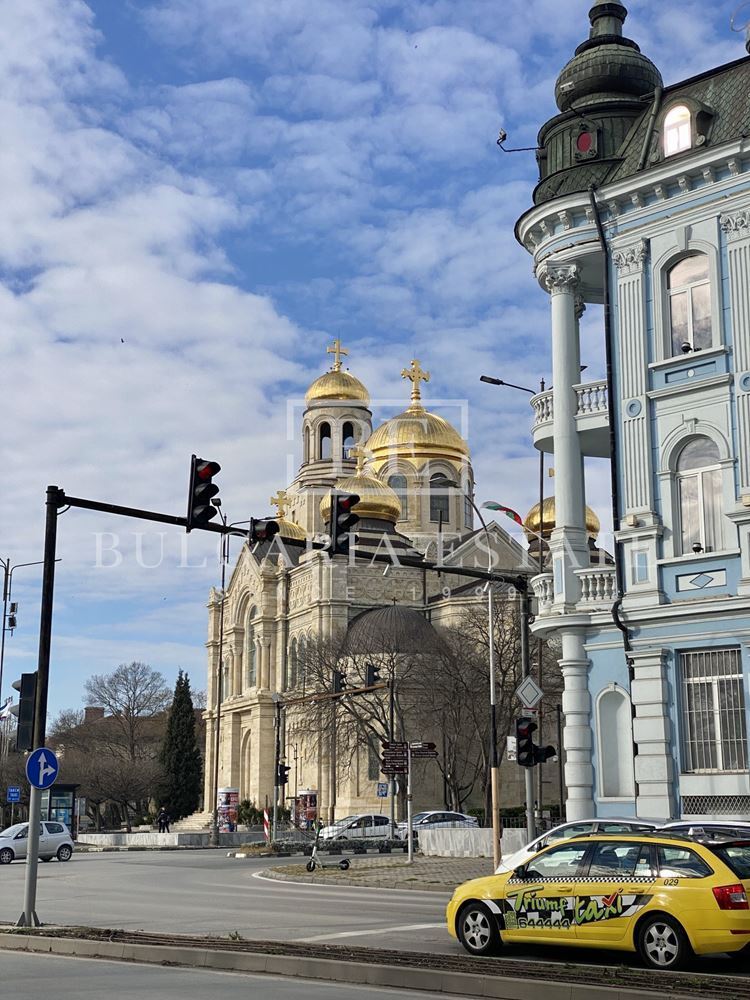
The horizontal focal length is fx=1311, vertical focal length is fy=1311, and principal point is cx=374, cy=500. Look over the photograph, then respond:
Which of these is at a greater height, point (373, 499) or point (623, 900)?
point (373, 499)

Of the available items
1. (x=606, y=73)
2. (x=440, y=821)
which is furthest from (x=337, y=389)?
(x=606, y=73)

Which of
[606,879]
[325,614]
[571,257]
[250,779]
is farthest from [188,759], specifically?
[606,879]

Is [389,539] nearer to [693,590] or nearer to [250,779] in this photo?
[250,779]

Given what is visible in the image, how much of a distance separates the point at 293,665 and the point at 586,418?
4930 centimetres

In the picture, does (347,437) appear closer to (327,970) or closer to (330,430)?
(330,430)

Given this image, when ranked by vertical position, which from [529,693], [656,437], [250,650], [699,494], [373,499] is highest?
[373,499]

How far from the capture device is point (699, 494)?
2373cm

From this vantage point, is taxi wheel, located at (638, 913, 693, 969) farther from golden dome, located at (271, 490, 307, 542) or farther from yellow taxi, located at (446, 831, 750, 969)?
golden dome, located at (271, 490, 307, 542)

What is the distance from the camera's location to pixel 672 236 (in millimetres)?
24578

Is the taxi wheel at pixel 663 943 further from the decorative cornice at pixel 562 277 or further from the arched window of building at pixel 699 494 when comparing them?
the decorative cornice at pixel 562 277

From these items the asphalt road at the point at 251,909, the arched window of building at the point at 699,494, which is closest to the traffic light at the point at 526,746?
the asphalt road at the point at 251,909

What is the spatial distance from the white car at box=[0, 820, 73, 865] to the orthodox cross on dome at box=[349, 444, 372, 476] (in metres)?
46.7

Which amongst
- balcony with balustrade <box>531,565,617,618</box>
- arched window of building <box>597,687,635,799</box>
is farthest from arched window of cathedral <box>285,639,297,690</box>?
arched window of building <box>597,687,635,799</box>

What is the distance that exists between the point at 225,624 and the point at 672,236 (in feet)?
214
